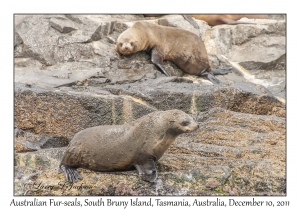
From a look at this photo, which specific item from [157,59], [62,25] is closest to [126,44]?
[157,59]

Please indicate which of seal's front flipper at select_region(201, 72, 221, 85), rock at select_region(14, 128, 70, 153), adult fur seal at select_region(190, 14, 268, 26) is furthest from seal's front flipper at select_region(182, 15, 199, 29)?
rock at select_region(14, 128, 70, 153)

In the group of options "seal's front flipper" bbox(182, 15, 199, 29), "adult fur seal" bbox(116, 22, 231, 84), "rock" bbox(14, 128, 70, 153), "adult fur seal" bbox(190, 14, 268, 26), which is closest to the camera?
"rock" bbox(14, 128, 70, 153)

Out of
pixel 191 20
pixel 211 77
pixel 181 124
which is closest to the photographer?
pixel 181 124

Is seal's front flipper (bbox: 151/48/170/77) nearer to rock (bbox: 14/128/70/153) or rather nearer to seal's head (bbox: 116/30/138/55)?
seal's head (bbox: 116/30/138/55)

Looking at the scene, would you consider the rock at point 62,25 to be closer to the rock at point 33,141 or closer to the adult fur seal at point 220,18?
the adult fur seal at point 220,18

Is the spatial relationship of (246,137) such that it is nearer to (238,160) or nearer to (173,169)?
→ (238,160)

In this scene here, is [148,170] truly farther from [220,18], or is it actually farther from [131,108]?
[220,18]

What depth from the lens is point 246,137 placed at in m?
7.95

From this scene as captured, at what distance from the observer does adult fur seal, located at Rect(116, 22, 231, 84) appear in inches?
523

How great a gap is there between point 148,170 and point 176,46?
7.38 metres

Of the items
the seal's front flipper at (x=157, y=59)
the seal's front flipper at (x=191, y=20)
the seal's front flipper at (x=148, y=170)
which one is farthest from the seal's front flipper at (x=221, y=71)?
the seal's front flipper at (x=148, y=170)

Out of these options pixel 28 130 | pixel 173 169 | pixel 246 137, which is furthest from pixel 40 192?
pixel 246 137

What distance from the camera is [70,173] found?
6793mm

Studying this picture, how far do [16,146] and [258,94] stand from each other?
14.0 feet
